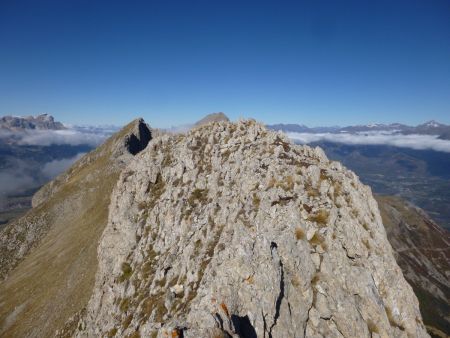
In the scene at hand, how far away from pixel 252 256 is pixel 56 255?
92.4 m

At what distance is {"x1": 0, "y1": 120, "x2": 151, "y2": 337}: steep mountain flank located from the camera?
3209 inches

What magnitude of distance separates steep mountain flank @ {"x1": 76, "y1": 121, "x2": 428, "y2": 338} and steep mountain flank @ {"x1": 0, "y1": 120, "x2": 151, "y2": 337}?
22933 mm

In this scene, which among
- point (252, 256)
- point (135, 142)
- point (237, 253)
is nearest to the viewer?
point (252, 256)

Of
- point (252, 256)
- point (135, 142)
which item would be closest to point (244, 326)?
point (252, 256)

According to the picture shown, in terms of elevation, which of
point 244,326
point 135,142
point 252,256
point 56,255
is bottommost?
point 56,255

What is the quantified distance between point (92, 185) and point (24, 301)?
62.3m

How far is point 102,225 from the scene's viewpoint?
101 m

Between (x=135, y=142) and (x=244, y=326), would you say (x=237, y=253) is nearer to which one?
(x=244, y=326)

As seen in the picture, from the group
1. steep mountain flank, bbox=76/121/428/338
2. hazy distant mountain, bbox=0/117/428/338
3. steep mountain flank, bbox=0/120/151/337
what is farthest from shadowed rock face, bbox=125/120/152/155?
steep mountain flank, bbox=76/121/428/338

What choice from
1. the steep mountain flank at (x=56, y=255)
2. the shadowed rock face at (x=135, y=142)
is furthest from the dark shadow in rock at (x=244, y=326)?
the shadowed rock face at (x=135, y=142)

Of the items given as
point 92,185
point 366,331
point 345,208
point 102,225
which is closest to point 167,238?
point 345,208

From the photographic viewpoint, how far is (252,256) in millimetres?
39562

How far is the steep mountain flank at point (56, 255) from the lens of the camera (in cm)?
8150

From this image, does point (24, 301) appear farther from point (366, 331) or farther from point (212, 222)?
point (366, 331)
